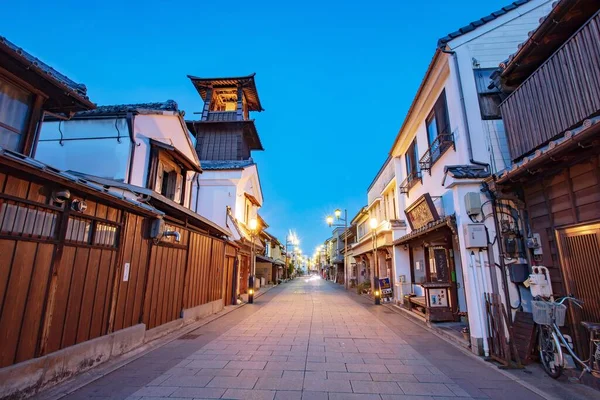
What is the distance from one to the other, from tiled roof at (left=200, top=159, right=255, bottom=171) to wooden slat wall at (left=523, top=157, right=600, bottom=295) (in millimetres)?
15467

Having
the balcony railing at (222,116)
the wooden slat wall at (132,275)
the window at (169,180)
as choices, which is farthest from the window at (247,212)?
the wooden slat wall at (132,275)

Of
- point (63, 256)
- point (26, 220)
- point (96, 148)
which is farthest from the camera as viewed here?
point (96, 148)

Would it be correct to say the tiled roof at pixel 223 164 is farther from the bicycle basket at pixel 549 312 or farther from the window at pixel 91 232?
the bicycle basket at pixel 549 312

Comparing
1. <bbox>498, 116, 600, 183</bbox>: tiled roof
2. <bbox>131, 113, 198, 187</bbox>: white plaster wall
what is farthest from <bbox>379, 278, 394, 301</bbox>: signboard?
<bbox>131, 113, 198, 187</bbox>: white plaster wall

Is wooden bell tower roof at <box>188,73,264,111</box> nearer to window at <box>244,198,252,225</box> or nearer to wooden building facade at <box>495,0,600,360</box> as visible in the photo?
window at <box>244,198,252,225</box>

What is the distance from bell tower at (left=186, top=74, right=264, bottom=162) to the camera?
67.9ft

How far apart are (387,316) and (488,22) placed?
11447 mm

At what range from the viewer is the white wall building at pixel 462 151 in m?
6.83

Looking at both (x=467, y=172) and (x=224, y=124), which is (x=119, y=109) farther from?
(x=467, y=172)

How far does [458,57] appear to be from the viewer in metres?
8.20

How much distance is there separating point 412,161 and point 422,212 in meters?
3.61

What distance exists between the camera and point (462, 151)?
779 cm

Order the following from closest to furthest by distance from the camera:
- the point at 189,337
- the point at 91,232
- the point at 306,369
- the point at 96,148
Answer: the point at 306,369, the point at 91,232, the point at 189,337, the point at 96,148

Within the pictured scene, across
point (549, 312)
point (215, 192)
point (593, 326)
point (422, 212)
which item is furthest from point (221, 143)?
point (593, 326)
